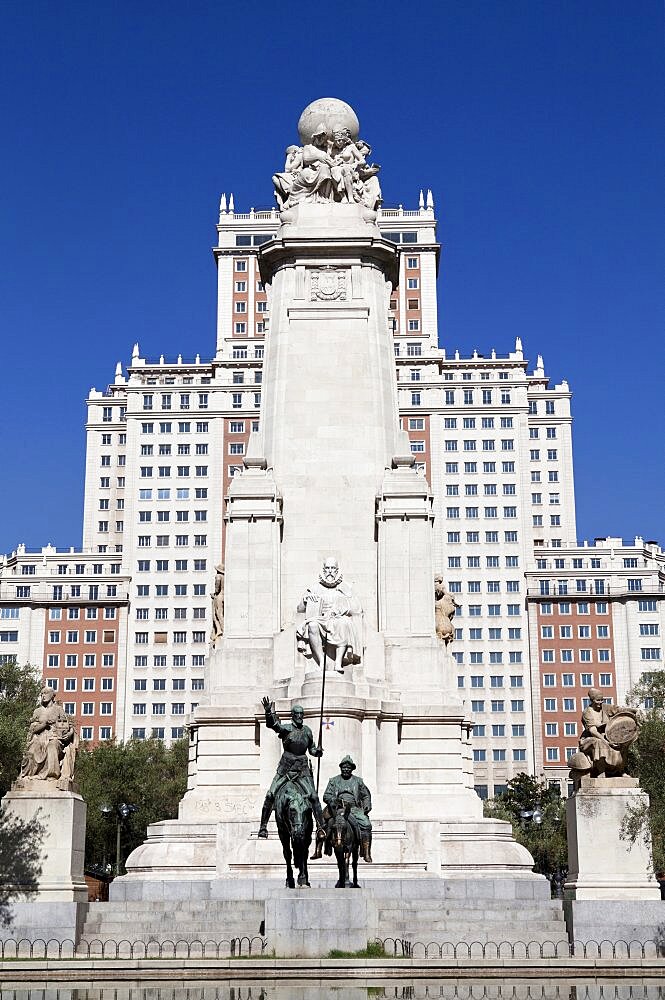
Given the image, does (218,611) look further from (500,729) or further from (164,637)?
(164,637)

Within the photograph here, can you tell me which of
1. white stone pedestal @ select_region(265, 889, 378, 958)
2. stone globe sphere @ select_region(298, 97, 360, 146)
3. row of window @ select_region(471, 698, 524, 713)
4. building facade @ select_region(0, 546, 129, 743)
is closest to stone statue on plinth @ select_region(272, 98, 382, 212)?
stone globe sphere @ select_region(298, 97, 360, 146)

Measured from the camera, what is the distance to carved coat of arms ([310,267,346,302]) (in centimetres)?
3762

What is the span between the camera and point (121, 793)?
67.2 meters

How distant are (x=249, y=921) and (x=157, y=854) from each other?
5364 mm

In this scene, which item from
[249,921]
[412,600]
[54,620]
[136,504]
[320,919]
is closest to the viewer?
[320,919]

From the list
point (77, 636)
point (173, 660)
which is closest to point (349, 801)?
point (77, 636)

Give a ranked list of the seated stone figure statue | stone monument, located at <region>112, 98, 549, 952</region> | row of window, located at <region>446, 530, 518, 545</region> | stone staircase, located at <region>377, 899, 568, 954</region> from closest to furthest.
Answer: the seated stone figure statue
stone staircase, located at <region>377, 899, 568, 954</region>
stone monument, located at <region>112, 98, 549, 952</region>
row of window, located at <region>446, 530, 518, 545</region>

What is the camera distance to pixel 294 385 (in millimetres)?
36844

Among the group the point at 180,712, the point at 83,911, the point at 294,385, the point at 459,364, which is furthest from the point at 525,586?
the point at 83,911

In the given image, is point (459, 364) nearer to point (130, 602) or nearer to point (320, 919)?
point (130, 602)

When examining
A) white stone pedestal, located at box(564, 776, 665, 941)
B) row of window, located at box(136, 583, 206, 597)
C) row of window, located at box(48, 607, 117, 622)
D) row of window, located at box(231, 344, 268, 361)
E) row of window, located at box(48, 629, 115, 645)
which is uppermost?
row of window, located at box(231, 344, 268, 361)

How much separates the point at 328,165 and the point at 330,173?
13.3 inches

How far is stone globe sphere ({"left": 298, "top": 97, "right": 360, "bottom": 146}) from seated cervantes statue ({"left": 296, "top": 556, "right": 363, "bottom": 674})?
1312 centimetres

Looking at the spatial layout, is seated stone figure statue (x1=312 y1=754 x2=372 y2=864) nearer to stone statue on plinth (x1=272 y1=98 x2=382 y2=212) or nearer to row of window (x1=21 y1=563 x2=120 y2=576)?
stone statue on plinth (x1=272 y1=98 x2=382 y2=212)
